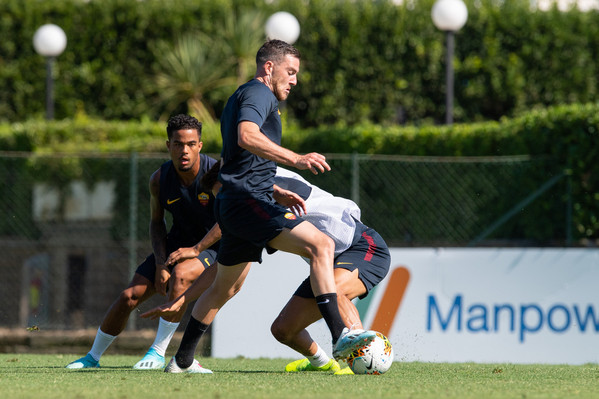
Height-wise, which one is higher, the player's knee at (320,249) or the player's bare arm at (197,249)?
the player's knee at (320,249)

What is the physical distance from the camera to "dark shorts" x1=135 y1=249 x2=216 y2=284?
6.78 meters

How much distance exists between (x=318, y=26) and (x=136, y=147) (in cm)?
576

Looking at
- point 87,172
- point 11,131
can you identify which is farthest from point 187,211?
→ point 11,131

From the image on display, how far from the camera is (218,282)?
6020 mm

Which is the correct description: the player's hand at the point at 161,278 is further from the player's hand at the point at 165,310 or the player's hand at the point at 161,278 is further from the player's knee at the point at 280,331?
the player's knee at the point at 280,331

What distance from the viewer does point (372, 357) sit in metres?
5.52

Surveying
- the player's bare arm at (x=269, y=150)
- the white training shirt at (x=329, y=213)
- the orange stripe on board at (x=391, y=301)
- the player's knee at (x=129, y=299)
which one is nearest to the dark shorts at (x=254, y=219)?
the player's bare arm at (x=269, y=150)

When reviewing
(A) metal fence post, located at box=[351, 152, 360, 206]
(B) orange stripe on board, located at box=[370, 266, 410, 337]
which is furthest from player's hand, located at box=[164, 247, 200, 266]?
(A) metal fence post, located at box=[351, 152, 360, 206]

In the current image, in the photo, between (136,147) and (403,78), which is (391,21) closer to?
(403,78)

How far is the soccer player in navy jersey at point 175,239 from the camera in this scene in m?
6.69

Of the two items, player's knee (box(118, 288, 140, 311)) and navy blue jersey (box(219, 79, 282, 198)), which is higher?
navy blue jersey (box(219, 79, 282, 198))

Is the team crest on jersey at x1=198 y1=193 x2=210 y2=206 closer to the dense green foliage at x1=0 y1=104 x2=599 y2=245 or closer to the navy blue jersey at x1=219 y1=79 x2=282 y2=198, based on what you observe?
the navy blue jersey at x1=219 y1=79 x2=282 y2=198

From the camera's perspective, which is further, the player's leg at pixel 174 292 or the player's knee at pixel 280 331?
the player's leg at pixel 174 292

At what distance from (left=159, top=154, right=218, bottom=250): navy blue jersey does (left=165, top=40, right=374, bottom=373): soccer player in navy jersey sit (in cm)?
109
